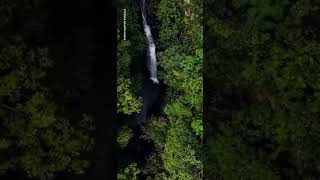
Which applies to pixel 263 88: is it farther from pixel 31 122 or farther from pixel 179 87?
pixel 31 122

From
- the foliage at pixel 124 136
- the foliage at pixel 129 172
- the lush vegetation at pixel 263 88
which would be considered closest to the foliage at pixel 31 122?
the foliage at pixel 124 136

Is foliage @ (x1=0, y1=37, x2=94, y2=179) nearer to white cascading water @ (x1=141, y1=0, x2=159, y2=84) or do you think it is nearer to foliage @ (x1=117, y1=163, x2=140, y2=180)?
foliage @ (x1=117, y1=163, x2=140, y2=180)

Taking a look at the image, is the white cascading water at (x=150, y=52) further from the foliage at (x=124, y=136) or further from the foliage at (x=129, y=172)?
the foliage at (x=129, y=172)

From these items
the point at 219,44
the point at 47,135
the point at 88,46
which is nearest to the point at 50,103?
the point at 47,135

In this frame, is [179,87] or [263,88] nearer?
[263,88]

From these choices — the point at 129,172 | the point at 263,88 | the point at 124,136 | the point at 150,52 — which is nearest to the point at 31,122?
the point at 124,136

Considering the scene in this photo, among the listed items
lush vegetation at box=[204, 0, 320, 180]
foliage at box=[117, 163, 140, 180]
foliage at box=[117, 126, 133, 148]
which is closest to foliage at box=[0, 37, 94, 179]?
foliage at box=[117, 126, 133, 148]

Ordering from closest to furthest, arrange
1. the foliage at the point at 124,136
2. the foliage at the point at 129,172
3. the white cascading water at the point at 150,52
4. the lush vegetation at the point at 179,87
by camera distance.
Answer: the lush vegetation at the point at 179,87, the foliage at the point at 124,136, the foliage at the point at 129,172, the white cascading water at the point at 150,52

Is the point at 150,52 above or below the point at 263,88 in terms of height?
above
